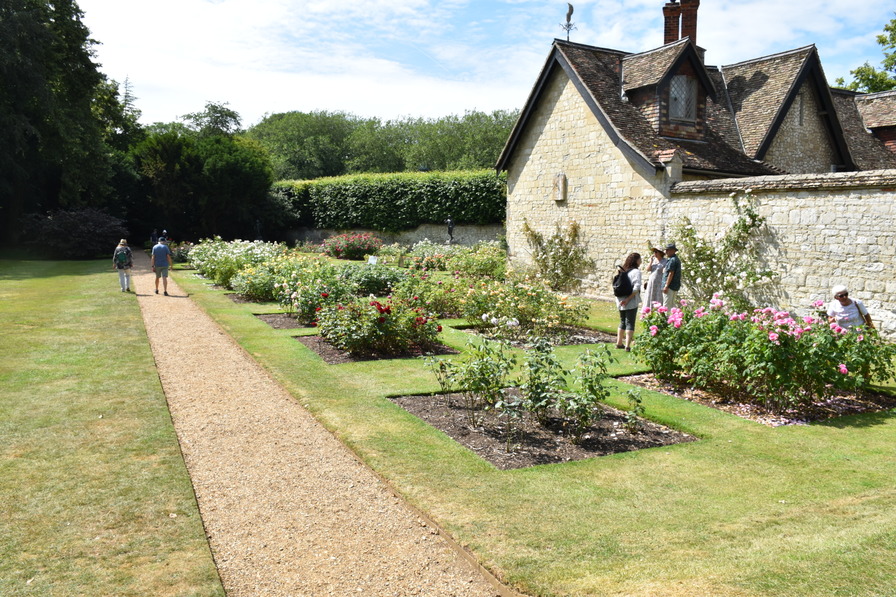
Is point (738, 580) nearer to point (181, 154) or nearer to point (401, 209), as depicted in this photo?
point (401, 209)

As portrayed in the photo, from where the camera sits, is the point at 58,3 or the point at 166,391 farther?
the point at 58,3

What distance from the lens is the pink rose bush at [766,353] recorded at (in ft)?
24.0

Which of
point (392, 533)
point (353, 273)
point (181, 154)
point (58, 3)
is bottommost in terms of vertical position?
point (392, 533)

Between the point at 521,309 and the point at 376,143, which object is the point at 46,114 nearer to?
the point at 521,309

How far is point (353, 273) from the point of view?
17984 millimetres

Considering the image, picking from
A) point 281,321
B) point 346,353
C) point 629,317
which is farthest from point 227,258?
point 629,317

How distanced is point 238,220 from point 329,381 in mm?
30018

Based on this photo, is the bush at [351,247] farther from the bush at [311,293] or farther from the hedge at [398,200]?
the bush at [311,293]

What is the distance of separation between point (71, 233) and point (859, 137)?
32334 mm

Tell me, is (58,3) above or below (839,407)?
above

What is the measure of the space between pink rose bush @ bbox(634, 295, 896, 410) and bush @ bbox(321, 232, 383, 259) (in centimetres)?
2212

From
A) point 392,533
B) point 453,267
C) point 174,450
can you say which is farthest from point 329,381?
point 453,267

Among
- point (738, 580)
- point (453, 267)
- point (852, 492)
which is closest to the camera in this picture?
point (738, 580)

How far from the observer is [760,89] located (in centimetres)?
1925
